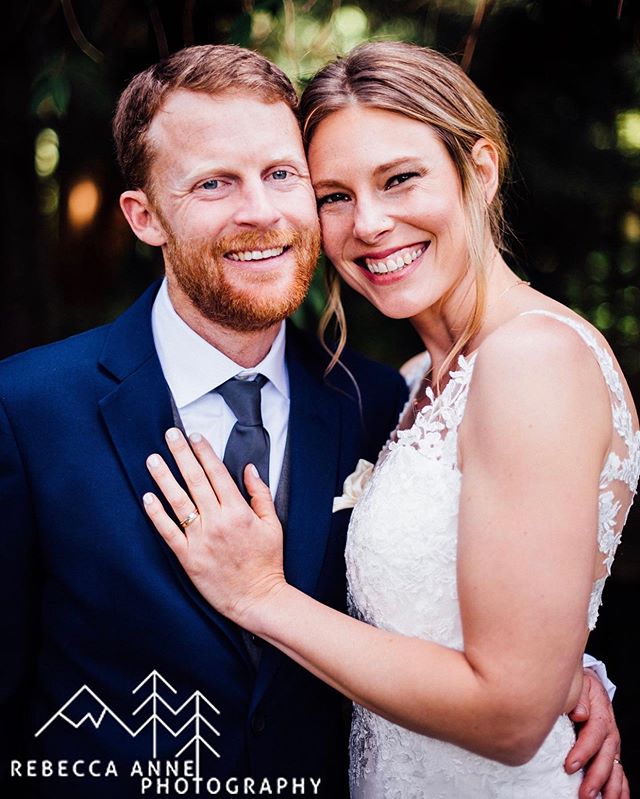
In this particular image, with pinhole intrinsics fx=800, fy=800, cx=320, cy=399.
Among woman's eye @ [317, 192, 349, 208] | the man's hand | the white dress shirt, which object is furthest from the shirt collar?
the man's hand

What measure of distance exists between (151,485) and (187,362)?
35cm

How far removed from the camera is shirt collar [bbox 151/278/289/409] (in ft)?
6.84

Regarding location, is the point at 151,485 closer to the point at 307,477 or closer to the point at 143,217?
the point at 307,477

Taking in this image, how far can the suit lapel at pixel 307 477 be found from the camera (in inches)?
79.0

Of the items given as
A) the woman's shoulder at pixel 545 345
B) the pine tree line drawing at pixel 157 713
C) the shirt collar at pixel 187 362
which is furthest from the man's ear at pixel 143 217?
the pine tree line drawing at pixel 157 713

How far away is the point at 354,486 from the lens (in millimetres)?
2137

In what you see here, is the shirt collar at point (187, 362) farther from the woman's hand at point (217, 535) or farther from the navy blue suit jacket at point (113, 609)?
the woman's hand at point (217, 535)

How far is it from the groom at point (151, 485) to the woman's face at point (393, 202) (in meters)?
0.09

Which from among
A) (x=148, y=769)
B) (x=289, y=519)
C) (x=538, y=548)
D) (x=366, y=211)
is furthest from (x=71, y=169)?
(x=538, y=548)

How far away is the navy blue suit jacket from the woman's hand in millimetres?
52

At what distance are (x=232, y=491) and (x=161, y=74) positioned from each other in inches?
43.4

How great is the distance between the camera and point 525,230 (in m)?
3.34

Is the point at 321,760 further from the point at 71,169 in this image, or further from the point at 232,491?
the point at 71,169

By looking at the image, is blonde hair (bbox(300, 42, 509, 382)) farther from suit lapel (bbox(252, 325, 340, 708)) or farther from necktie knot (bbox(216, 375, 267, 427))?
necktie knot (bbox(216, 375, 267, 427))
